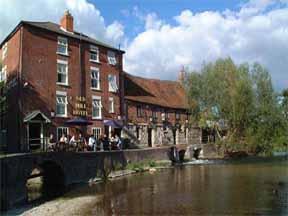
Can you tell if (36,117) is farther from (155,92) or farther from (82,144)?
(155,92)

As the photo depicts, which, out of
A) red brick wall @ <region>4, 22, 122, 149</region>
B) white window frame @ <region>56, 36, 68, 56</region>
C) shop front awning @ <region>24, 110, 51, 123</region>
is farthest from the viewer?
white window frame @ <region>56, 36, 68, 56</region>

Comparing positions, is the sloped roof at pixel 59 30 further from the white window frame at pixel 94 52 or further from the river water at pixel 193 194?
the river water at pixel 193 194

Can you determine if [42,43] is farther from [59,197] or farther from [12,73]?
[59,197]

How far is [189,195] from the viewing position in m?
23.5

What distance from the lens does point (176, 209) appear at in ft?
64.6

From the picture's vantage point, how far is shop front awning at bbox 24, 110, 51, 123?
33.0 meters

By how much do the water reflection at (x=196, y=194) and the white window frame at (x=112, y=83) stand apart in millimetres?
11342

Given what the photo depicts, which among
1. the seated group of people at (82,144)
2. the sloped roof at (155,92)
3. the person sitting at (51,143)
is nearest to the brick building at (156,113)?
the sloped roof at (155,92)

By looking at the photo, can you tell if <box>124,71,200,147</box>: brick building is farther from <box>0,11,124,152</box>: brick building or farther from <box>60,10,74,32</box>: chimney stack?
<box>60,10,74,32</box>: chimney stack

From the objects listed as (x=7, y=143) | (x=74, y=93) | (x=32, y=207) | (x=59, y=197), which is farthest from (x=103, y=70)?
(x=32, y=207)

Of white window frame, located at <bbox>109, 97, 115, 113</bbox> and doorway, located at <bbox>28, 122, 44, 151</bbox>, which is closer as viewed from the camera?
doorway, located at <bbox>28, 122, 44, 151</bbox>

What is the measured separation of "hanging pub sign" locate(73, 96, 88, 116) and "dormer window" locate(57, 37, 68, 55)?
4232mm

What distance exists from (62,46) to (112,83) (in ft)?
23.0

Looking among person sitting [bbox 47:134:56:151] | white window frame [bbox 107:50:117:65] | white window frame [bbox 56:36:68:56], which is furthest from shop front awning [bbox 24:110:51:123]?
white window frame [bbox 107:50:117:65]
